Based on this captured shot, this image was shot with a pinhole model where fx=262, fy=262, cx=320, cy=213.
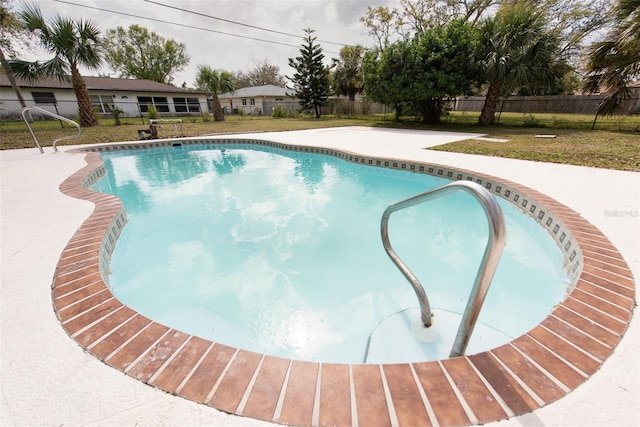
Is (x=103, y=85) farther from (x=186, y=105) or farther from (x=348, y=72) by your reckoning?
(x=348, y=72)

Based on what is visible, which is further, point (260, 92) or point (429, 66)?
point (260, 92)

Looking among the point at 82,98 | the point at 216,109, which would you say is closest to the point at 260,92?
the point at 216,109

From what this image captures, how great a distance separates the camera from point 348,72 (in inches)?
938

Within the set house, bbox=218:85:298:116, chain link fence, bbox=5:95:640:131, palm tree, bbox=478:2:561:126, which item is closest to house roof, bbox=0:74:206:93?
chain link fence, bbox=5:95:640:131

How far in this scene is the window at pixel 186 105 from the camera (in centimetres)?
2431

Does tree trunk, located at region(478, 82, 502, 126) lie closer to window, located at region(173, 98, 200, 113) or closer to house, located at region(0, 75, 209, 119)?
house, located at region(0, 75, 209, 119)

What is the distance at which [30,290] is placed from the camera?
1.74 m

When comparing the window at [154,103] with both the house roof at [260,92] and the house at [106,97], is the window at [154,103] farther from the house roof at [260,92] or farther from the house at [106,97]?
the house roof at [260,92]

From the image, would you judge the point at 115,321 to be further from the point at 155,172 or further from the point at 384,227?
the point at 155,172

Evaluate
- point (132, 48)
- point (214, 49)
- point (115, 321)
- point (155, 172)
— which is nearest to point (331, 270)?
point (115, 321)

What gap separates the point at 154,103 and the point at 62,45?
13.1 meters

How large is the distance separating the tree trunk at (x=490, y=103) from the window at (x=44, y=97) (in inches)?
1119

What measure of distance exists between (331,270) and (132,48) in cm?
4118

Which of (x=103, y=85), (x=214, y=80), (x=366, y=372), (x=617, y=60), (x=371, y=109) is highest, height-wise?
(x=103, y=85)
